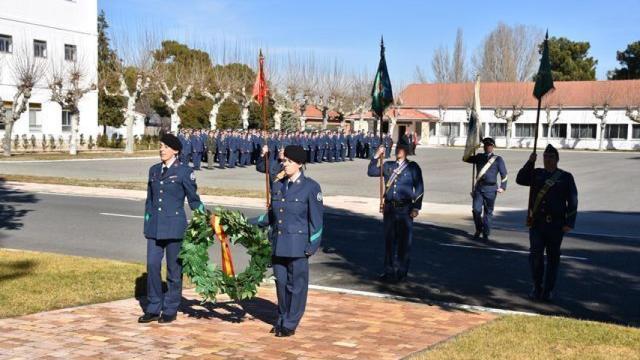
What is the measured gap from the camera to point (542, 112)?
72312mm

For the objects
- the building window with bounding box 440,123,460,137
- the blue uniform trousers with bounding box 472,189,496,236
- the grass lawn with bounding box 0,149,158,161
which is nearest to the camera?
the blue uniform trousers with bounding box 472,189,496,236

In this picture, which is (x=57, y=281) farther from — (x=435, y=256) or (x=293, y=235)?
(x=435, y=256)

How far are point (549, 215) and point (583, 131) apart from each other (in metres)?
64.9

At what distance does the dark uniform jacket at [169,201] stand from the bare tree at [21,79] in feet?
114

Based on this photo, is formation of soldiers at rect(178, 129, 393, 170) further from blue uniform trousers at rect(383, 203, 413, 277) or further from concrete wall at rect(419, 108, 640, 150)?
concrete wall at rect(419, 108, 640, 150)

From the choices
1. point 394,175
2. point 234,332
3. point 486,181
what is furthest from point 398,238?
point 486,181

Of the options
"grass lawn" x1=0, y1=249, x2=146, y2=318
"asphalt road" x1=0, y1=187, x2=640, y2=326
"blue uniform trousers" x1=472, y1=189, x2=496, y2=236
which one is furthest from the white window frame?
"blue uniform trousers" x1=472, y1=189, x2=496, y2=236

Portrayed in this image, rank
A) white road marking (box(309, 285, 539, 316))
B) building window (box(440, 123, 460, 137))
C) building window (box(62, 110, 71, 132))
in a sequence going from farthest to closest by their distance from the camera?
1. building window (box(440, 123, 460, 137))
2. building window (box(62, 110, 71, 132))
3. white road marking (box(309, 285, 539, 316))

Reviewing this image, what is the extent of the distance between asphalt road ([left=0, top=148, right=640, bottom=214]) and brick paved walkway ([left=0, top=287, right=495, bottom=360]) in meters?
12.8

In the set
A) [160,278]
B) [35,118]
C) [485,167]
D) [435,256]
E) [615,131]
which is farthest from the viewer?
[615,131]

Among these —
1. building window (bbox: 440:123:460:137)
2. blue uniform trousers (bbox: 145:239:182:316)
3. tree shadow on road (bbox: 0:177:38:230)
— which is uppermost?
building window (bbox: 440:123:460:137)

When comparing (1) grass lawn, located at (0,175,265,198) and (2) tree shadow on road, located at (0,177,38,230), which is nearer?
(2) tree shadow on road, located at (0,177,38,230)

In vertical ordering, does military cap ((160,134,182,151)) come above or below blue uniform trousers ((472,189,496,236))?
above

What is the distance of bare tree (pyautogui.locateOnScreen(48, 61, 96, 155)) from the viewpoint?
140ft
